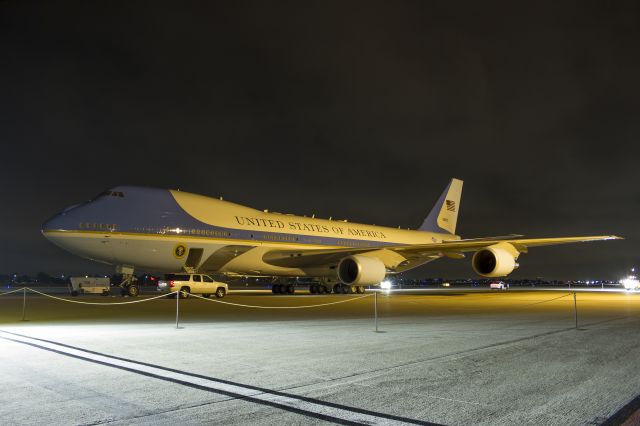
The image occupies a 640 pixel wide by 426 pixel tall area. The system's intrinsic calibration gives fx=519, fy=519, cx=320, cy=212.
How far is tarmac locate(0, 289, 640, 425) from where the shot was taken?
15.0ft

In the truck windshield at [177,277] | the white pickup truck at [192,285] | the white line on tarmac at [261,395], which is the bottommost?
the white line on tarmac at [261,395]

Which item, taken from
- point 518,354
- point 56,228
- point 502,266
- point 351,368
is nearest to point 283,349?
point 351,368

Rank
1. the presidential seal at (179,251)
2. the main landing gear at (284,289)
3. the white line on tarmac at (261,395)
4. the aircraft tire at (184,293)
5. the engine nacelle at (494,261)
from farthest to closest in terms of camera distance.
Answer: the main landing gear at (284,289) → the engine nacelle at (494,261) → the presidential seal at (179,251) → the aircraft tire at (184,293) → the white line on tarmac at (261,395)

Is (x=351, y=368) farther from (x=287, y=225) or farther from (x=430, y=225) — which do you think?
(x=430, y=225)

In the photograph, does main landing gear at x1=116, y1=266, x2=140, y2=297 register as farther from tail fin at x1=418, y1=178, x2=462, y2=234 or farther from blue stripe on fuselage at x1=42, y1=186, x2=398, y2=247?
tail fin at x1=418, y1=178, x2=462, y2=234

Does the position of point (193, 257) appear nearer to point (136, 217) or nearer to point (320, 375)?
point (136, 217)

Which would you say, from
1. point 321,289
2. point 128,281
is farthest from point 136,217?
point 321,289

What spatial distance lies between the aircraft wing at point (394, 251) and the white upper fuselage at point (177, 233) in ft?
1.79

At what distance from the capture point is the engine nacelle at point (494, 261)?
26172 millimetres

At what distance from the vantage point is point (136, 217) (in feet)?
78.7

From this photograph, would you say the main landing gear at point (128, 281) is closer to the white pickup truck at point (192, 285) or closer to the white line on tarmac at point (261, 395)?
the white pickup truck at point (192, 285)

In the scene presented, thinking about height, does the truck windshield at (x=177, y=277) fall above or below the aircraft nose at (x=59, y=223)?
below

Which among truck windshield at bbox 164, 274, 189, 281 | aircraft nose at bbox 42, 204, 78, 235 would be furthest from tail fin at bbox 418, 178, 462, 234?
aircraft nose at bbox 42, 204, 78, 235

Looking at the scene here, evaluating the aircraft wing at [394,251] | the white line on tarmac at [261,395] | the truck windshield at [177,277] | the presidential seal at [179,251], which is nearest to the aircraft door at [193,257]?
the presidential seal at [179,251]
